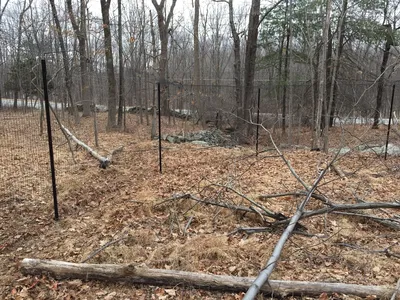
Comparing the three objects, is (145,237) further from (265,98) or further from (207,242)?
(265,98)

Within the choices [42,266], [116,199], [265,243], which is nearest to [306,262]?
[265,243]

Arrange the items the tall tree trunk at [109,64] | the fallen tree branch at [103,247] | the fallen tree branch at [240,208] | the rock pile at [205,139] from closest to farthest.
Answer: the fallen tree branch at [103,247]
the fallen tree branch at [240,208]
the rock pile at [205,139]
the tall tree trunk at [109,64]

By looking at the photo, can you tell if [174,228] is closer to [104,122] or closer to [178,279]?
[178,279]

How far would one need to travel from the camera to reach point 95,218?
4195 mm

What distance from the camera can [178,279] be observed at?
8.78 feet

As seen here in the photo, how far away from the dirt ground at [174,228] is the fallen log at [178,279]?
2.7 inches

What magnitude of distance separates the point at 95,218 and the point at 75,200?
0.86m

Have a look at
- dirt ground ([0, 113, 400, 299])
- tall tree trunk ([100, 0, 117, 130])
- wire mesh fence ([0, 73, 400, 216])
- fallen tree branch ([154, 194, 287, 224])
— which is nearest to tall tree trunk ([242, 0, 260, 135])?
wire mesh fence ([0, 73, 400, 216])

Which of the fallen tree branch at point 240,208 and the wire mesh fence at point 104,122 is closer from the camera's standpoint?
the fallen tree branch at point 240,208

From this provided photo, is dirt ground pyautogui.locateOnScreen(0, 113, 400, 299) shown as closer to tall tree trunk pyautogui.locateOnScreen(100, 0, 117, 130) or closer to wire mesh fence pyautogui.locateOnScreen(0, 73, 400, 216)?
wire mesh fence pyautogui.locateOnScreen(0, 73, 400, 216)

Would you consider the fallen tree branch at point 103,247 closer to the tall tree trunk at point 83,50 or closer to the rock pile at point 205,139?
the rock pile at point 205,139

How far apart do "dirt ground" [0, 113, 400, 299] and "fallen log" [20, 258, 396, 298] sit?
2.7 inches

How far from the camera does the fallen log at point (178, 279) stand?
98.3 inches

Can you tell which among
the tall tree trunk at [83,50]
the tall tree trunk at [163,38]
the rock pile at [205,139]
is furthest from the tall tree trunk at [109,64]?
the rock pile at [205,139]
